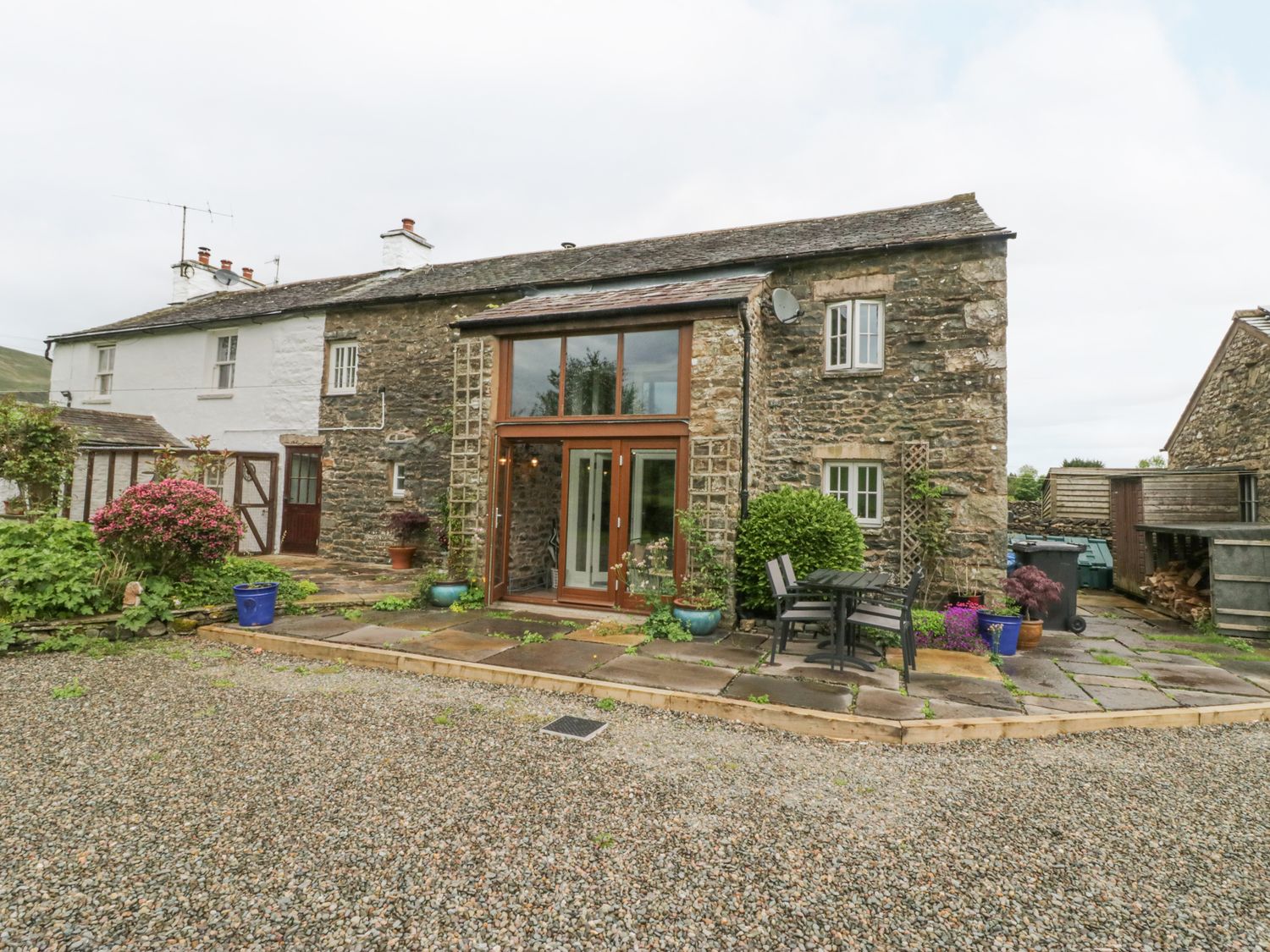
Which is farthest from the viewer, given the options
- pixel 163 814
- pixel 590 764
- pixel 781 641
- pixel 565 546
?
pixel 565 546

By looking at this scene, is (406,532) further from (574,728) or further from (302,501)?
(574,728)

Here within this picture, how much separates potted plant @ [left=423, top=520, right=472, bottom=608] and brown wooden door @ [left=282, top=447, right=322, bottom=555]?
6.13 metres

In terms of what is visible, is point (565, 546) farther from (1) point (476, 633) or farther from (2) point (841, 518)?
(2) point (841, 518)

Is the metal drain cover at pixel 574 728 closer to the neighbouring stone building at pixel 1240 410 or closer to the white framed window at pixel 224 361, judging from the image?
the neighbouring stone building at pixel 1240 410

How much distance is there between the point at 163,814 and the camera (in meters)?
3.19

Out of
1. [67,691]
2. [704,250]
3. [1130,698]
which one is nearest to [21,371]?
[704,250]

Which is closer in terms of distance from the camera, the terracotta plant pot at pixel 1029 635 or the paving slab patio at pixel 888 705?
the paving slab patio at pixel 888 705

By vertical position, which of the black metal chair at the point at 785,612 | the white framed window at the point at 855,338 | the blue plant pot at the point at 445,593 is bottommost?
the blue plant pot at the point at 445,593

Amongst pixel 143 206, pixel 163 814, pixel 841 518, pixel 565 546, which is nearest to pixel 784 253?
pixel 841 518

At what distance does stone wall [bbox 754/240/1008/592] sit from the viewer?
28.2 feet

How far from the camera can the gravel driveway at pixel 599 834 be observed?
2.40 metres

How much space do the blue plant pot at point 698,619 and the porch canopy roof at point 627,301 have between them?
13.0 feet

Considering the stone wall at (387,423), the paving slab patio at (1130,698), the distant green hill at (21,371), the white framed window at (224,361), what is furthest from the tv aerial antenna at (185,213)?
the distant green hill at (21,371)

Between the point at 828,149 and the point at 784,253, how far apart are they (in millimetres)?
5108
